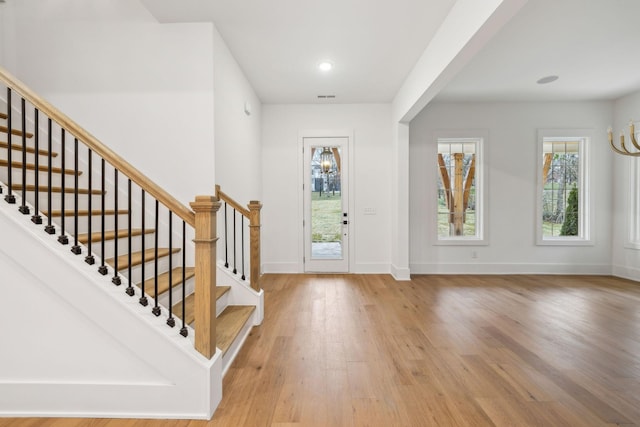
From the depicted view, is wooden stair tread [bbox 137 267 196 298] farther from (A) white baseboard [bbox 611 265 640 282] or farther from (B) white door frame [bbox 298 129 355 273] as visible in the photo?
(A) white baseboard [bbox 611 265 640 282]

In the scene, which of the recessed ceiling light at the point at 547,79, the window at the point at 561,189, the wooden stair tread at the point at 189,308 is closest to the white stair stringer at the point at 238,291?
the wooden stair tread at the point at 189,308

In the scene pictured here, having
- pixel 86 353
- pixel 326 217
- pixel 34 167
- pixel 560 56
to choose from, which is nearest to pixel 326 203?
pixel 326 217

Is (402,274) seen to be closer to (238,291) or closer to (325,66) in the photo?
(238,291)

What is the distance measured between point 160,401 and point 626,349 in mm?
3417

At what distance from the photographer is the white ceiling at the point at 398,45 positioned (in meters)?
2.72

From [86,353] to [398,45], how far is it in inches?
146

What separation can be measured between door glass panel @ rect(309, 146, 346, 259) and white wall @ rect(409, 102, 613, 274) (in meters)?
1.24

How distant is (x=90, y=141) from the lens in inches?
65.1

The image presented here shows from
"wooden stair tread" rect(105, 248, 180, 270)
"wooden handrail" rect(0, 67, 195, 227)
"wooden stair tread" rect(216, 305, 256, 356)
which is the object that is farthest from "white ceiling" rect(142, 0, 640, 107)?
"wooden stair tread" rect(216, 305, 256, 356)

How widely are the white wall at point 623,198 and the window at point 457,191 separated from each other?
2.18 metres

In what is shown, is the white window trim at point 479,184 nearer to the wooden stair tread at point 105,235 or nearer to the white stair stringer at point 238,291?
the white stair stringer at point 238,291

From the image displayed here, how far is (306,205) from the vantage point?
5.29 metres

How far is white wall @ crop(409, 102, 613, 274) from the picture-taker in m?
5.11

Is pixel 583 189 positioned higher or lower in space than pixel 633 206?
higher
